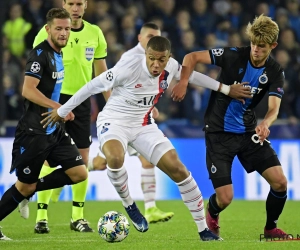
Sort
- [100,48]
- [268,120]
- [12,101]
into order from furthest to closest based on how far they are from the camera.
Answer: [12,101], [100,48], [268,120]

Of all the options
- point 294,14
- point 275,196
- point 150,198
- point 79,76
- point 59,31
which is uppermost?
point 294,14

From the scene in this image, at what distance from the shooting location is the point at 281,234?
24.5 feet

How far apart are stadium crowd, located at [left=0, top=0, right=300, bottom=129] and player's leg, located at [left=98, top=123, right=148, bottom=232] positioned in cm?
643

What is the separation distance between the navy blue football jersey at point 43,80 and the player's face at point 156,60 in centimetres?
102

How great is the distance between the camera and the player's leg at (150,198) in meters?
9.62

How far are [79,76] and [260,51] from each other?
244 centimetres

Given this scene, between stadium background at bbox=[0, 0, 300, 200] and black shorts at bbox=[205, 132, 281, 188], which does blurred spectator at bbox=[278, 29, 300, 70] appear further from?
black shorts at bbox=[205, 132, 281, 188]

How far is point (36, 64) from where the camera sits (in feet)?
24.7

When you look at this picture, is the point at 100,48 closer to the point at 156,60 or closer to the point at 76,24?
the point at 76,24

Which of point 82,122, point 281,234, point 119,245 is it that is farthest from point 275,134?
point 119,245

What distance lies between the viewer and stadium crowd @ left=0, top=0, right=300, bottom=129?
46.8 feet

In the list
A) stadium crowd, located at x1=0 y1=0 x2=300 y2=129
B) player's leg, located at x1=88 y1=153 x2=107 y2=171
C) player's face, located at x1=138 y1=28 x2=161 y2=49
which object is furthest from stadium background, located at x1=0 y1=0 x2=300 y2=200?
player's face, located at x1=138 y1=28 x2=161 y2=49

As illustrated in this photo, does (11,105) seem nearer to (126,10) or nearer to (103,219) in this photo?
(126,10)

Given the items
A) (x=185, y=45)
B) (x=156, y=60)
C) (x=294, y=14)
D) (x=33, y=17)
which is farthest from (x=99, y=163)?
(x=294, y=14)
